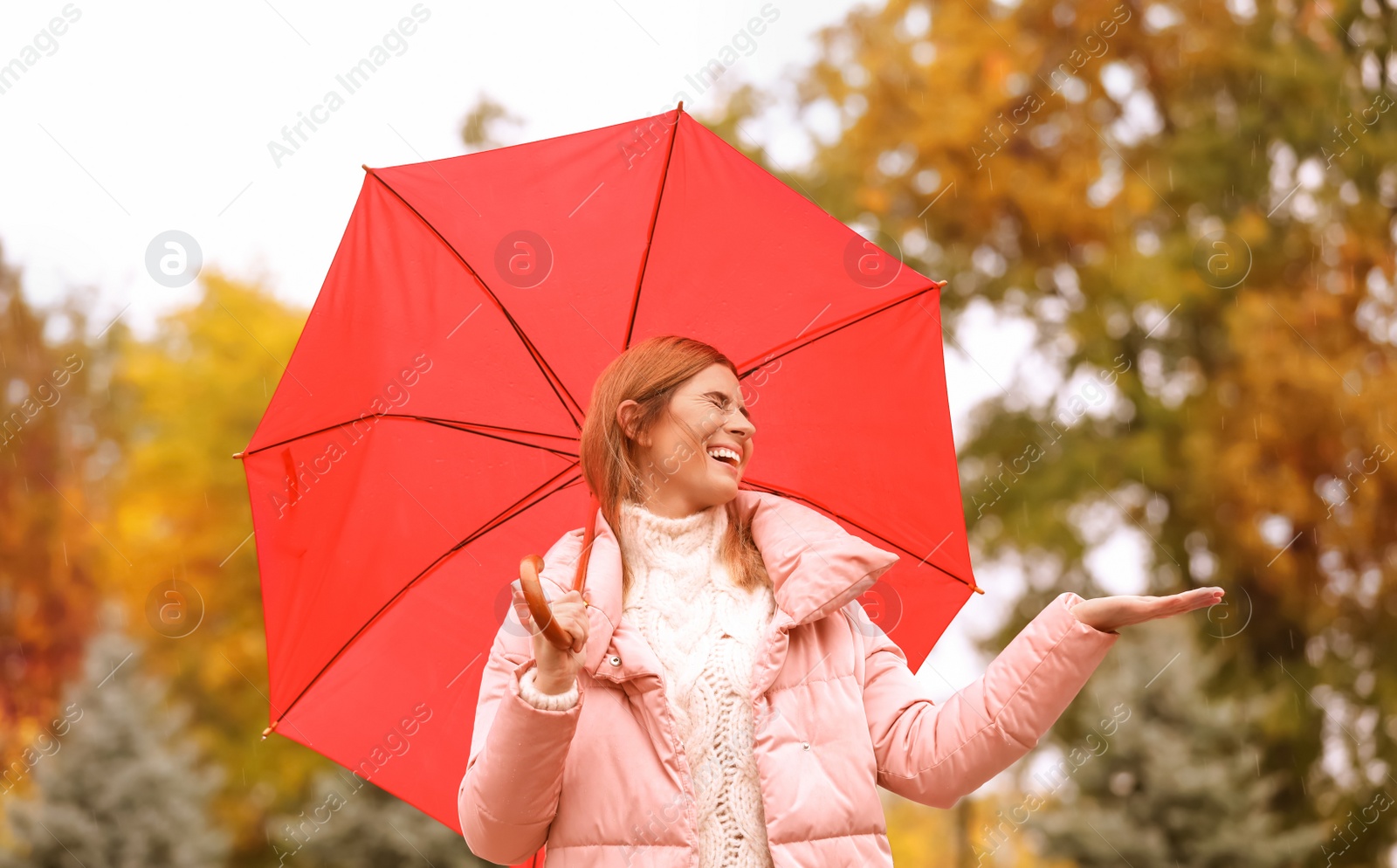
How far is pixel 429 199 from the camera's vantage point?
355 cm

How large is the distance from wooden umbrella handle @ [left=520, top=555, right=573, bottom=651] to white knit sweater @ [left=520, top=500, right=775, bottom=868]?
13cm

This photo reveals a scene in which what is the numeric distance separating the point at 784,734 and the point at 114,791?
13.2 metres

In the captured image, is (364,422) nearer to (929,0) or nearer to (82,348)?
(929,0)

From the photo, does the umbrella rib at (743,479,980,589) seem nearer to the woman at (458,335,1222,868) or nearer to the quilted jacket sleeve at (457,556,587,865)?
the woman at (458,335,1222,868)

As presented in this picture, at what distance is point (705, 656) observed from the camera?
2.76 meters

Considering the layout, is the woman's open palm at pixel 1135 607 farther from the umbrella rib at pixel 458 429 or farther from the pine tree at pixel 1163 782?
the pine tree at pixel 1163 782

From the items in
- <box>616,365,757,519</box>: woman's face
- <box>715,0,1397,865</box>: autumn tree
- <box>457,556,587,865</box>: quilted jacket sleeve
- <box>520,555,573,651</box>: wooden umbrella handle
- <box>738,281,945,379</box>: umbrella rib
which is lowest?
<box>457,556,587,865</box>: quilted jacket sleeve

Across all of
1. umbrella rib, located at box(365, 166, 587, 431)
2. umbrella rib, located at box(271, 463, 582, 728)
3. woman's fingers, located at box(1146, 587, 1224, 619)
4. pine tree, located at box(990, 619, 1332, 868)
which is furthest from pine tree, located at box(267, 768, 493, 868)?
woman's fingers, located at box(1146, 587, 1224, 619)

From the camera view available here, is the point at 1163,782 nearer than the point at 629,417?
No

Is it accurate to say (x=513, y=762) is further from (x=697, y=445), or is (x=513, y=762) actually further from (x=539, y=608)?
(x=697, y=445)

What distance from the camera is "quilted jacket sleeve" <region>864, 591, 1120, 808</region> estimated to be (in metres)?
2.59

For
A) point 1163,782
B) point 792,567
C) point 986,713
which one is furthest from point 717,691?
point 1163,782

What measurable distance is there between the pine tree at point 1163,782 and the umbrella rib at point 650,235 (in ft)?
28.5

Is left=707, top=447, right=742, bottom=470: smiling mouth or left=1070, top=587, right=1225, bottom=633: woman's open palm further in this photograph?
left=707, top=447, right=742, bottom=470: smiling mouth
